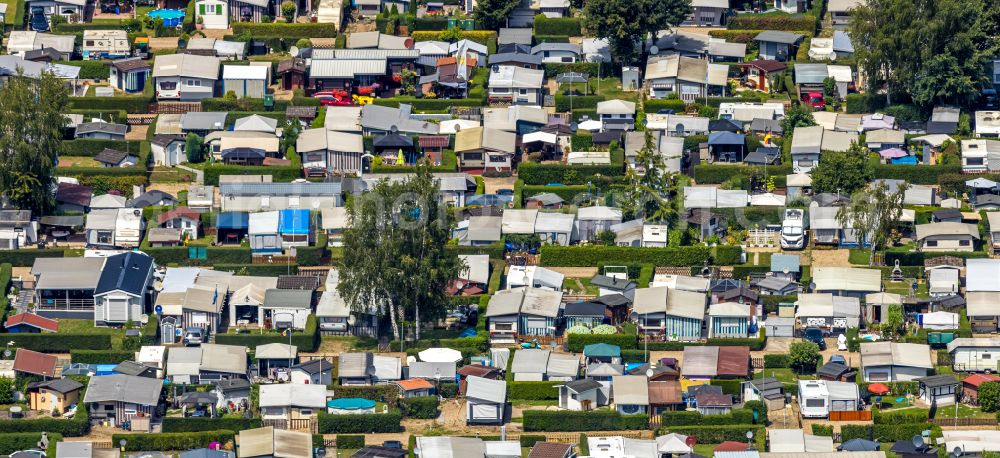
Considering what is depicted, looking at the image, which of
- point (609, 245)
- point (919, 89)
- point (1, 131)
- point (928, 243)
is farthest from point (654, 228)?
point (1, 131)

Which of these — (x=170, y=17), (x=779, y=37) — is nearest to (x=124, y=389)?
(x=170, y=17)

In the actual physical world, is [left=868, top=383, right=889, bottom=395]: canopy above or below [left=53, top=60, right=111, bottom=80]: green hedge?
below

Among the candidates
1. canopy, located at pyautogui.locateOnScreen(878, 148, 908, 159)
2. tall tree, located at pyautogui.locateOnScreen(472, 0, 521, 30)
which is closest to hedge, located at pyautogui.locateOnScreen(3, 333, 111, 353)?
canopy, located at pyautogui.locateOnScreen(878, 148, 908, 159)

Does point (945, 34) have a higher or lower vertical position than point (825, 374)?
higher

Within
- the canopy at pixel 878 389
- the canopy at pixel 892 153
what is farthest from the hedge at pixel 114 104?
the canopy at pixel 878 389

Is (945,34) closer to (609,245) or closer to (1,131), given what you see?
(609,245)

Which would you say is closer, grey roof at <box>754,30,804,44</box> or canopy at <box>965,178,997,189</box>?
canopy at <box>965,178,997,189</box>

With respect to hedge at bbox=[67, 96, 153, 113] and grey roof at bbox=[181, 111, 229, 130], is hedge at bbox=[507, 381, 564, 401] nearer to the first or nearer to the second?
grey roof at bbox=[181, 111, 229, 130]

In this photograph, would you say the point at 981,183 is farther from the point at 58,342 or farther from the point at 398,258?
the point at 58,342
